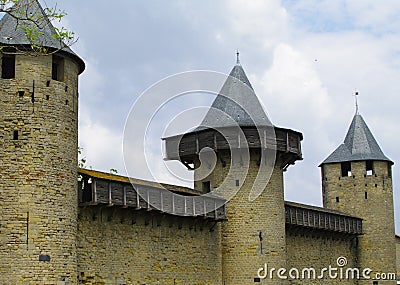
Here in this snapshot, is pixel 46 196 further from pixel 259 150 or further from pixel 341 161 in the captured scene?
pixel 341 161

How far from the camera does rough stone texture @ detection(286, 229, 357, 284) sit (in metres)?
28.0

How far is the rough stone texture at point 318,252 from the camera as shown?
27984 millimetres

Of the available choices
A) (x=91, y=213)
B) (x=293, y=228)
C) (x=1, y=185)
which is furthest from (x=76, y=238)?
(x=293, y=228)

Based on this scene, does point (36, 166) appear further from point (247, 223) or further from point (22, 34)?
point (247, 223)

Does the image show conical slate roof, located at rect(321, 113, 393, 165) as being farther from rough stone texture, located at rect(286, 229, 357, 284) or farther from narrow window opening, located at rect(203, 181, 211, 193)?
narrow window opening, located at rect(203, 181, 211, 193)

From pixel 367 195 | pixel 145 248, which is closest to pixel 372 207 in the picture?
pixel 367 195

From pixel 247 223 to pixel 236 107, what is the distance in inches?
171

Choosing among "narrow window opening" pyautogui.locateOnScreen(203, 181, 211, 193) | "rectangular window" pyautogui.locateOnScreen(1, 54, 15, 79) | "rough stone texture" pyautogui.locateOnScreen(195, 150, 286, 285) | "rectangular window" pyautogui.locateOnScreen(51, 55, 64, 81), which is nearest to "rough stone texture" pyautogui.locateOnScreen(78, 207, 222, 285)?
"rough stone texture" pyautogui.locateOnScreen(195, 150, 286, 285)

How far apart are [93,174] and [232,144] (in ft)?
21.7

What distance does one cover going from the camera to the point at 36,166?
Answer: 1723 centimetres

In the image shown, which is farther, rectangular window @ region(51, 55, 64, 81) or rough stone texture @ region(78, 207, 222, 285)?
rough stone texture @ region(78, 207, 222, 285)

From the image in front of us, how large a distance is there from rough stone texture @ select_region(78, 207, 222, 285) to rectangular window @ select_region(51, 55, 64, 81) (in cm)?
356

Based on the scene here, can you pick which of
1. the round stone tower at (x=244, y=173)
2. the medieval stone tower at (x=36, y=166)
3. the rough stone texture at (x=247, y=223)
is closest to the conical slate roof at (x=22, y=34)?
the medieval stone tower at (x=36, y=166)

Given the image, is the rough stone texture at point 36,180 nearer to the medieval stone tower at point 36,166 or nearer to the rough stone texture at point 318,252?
the medieval stone tower at point 36,166
